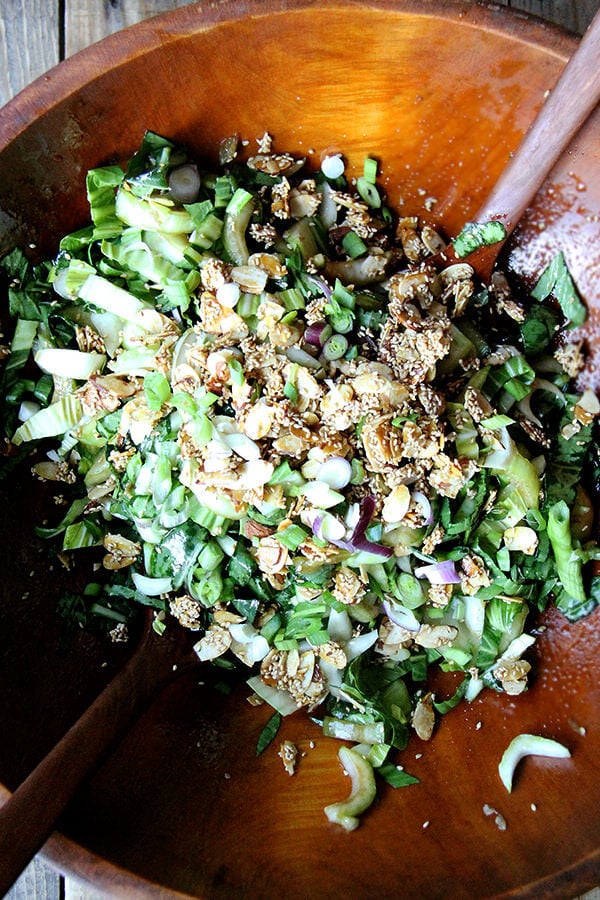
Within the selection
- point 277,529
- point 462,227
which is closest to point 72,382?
point 277,529

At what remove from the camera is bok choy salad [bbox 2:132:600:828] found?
1682mm

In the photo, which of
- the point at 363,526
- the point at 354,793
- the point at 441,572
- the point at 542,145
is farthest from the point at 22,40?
the point at 354,793

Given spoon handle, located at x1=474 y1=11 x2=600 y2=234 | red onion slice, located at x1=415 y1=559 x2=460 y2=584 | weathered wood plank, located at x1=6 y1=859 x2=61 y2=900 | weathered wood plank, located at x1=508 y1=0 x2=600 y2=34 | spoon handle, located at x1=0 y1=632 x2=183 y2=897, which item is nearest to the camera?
spoon handle, located at x1=0 y1=632 x2=183 y2=897

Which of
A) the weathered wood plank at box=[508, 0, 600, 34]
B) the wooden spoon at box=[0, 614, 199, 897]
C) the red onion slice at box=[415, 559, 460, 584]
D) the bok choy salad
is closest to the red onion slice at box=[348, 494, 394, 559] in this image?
the bok choy salad

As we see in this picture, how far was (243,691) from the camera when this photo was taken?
2.04 meters

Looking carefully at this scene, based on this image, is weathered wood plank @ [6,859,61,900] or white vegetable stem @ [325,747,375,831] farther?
weathered wood plank @ [6,859,61,900]

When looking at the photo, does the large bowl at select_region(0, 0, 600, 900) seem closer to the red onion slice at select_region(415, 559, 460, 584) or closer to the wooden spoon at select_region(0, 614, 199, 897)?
the wooden spoon at select_region(0, 614, 199, 897)

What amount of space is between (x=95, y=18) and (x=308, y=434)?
1.51 metres

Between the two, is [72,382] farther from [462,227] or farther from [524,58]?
[524,58]

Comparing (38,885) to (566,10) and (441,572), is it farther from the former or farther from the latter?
(566,10)

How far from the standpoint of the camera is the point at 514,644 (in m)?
1.96

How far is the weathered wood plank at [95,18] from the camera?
2.35 metres

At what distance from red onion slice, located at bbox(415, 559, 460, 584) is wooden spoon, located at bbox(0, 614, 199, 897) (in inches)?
22.7

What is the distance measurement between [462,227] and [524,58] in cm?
40
